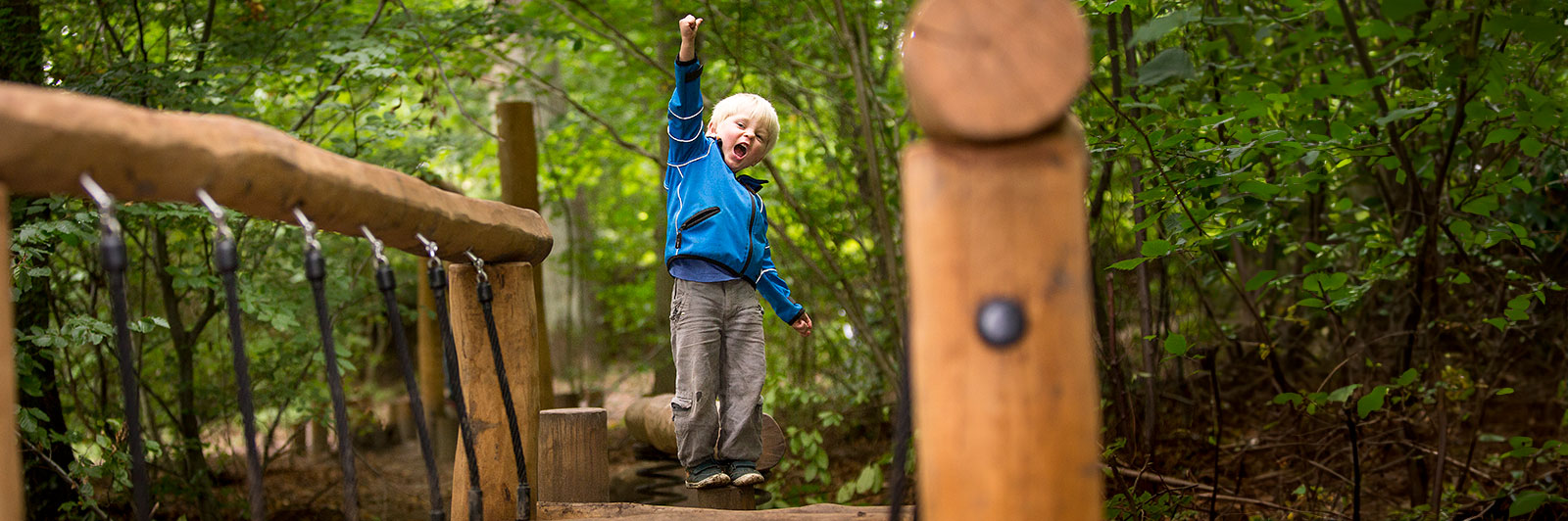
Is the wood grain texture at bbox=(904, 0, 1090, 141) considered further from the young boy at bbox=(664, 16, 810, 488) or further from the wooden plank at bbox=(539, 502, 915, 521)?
the young boy at bbox=(664, 16, 810, 488)

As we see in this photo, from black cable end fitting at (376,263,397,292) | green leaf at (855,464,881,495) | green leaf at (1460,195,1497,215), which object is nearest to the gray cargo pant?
black cable end fitting at (376,263,397,292)

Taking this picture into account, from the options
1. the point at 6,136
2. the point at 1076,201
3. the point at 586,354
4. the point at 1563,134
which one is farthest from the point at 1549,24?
the point at 586,354

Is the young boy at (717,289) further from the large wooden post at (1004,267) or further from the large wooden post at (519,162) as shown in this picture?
the large wooden post at (519,162)

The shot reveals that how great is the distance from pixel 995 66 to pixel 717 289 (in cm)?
190

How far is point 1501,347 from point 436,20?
5.33 meters

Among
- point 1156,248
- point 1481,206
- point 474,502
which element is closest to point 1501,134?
point 1481,206

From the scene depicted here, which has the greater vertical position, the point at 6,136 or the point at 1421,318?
A: the point at 6,136

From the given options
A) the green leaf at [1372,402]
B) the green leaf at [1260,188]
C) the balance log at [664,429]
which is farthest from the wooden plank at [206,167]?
the green leaf at [1372,402]

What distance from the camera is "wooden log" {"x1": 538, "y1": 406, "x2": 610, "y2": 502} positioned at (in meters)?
3.18

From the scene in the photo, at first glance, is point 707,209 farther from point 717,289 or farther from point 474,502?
point 474,502

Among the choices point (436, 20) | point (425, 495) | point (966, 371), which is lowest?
point (425, 495)

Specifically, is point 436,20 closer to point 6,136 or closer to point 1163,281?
point 1163,281

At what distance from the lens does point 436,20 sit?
18.2ft

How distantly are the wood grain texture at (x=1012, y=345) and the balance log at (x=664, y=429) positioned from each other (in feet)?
6.31
